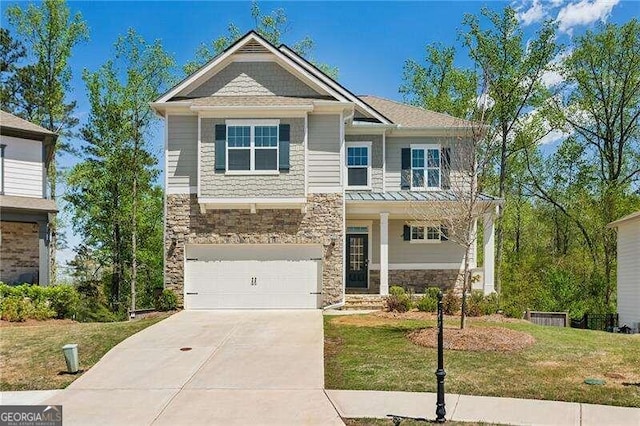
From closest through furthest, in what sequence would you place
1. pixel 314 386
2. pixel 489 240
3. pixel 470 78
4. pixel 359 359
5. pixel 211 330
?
pixel 314 386, pixel 359 359, pixel 211 330, pixel 489 240, pixel 470 78

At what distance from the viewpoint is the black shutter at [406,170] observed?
20.8 metres

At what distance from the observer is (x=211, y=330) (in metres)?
14.0

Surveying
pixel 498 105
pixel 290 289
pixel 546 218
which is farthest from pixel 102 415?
pixel 546 218

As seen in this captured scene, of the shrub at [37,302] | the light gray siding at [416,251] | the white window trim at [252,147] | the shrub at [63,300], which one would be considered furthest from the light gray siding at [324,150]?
the shrub at [37,302]

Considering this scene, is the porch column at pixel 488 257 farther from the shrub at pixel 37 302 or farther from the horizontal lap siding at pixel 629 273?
the shrub at pixel 37 302

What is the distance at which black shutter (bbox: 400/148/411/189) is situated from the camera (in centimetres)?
2080

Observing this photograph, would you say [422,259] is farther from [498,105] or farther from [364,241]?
[498,105]

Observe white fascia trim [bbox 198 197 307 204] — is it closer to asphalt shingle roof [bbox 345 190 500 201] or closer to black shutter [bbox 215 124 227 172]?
black shutter [bbox 215 124 227 172]

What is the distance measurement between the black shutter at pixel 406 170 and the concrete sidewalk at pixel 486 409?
12827 millimetres

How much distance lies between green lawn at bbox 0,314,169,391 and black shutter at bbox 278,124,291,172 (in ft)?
20.6

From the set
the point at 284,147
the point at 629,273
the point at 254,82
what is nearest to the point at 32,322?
the point at 284,147

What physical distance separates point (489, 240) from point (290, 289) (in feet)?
23.8

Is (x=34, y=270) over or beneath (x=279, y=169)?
beneath

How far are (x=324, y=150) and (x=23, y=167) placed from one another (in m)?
11.3
